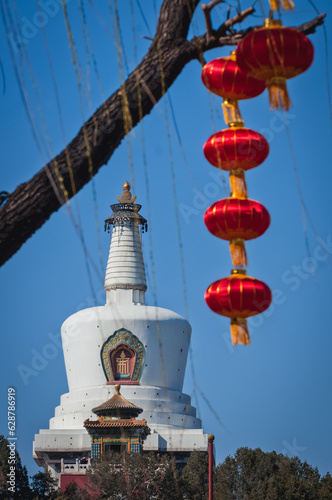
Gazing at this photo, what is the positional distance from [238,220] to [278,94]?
6.31 feet

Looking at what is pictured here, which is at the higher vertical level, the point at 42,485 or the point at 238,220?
the point at 42,485

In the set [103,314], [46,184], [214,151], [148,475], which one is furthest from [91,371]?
[46,184]

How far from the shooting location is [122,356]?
1746 inches

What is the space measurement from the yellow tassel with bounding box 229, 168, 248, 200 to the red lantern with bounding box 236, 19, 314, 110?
1872mm

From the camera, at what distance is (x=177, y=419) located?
4278 cm

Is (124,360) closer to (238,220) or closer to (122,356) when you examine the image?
(122,356)

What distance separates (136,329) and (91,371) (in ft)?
9.21

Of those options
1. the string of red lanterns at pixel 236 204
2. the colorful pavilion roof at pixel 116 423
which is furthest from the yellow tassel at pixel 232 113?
the colorful pavilion roof at pixel 116 423

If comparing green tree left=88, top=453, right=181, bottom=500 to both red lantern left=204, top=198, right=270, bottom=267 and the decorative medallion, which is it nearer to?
the decorative medallion

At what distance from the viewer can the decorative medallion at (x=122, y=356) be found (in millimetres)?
43875

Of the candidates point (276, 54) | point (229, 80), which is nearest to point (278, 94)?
point (276, 54)

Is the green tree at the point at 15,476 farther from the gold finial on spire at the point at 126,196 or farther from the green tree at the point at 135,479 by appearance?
the gold finial on spire at the point at 126,196

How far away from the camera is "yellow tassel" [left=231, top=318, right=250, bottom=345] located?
34.7 feet

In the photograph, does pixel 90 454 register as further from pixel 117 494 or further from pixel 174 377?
pixel 117 494
